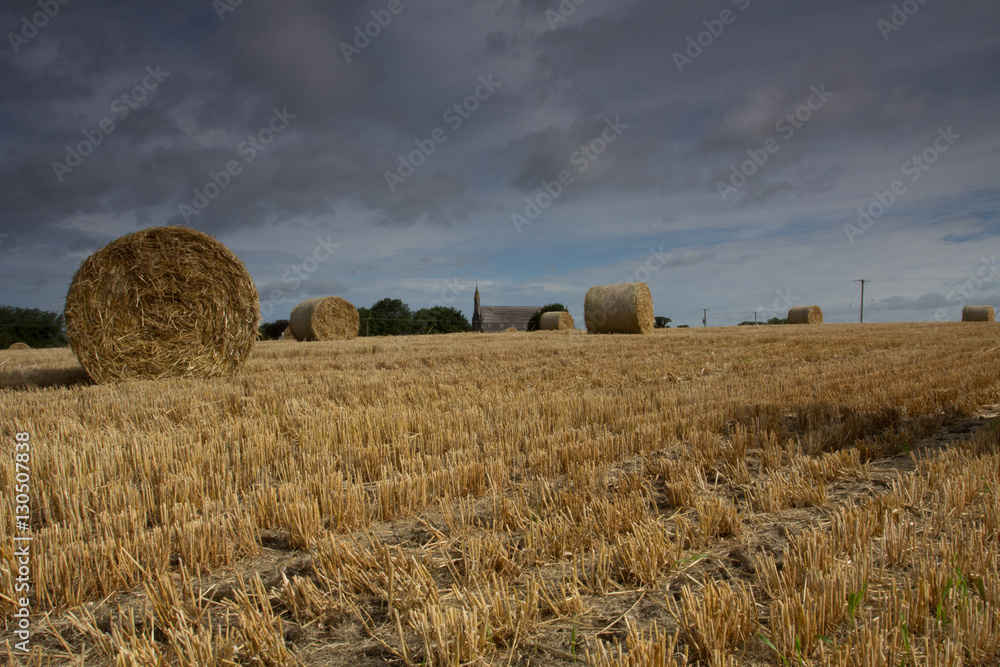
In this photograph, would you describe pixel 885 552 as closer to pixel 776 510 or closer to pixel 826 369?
pixel 776 510

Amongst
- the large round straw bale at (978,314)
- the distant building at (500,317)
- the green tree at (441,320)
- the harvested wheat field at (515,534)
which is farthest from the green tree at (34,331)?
the large round straw bale at (978,314)

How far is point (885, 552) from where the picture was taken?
83.2 inches

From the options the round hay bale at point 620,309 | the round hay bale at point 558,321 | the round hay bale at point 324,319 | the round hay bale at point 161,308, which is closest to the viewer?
the round hay bale at point 161,308

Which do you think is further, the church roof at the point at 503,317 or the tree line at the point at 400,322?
the church roof at the point at 503,317

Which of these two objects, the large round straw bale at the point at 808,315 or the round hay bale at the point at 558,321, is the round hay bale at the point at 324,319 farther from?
the large round straw bale at the point at 808,315

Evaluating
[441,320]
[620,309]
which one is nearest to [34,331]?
[441,320]

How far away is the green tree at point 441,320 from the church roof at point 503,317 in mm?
16910

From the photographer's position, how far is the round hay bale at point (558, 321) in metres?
34.2

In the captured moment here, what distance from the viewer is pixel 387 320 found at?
3856 centimetres

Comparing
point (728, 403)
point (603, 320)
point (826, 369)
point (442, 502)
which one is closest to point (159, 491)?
point (442, 502)

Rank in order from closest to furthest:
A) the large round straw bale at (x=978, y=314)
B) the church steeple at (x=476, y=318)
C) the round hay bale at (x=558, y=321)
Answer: the round hay bale at (x=558, y=321), the large round straw bale at (x=978, y=314), the church steeple at (x=476, y=318)

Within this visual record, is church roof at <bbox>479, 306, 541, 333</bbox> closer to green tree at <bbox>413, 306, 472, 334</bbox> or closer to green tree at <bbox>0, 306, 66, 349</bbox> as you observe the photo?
green tree at <bbox>413, 306, 472, 334</bbox>

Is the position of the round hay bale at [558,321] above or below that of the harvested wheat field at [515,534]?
above

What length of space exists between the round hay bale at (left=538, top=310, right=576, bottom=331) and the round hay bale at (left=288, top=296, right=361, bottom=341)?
45.2 feet
